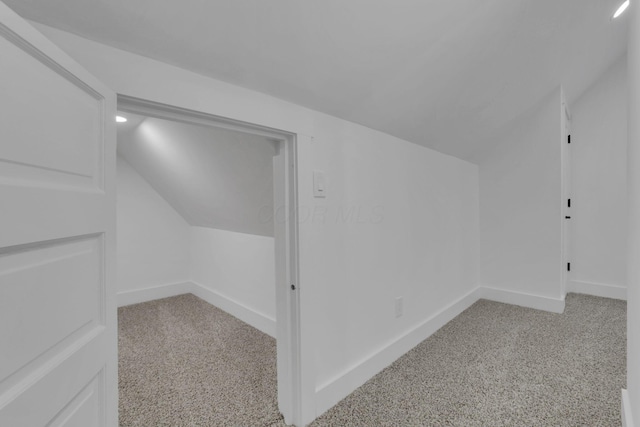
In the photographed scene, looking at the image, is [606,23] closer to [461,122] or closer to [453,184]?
[461,122]

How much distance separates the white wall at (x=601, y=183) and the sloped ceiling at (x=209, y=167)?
3801mm

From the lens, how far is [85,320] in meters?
0.81

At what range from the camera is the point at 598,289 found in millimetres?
3486

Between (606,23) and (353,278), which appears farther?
(606,23)

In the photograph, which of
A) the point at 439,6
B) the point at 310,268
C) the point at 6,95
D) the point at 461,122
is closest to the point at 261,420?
the point at 310,268

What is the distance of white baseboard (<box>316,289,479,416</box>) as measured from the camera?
1647 millimetres

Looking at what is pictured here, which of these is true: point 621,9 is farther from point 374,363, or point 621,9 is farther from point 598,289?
point 374,363

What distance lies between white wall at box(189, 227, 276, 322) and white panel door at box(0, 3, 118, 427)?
61.4 inches

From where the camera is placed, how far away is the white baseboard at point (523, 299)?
295 centimetres

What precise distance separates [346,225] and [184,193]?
2.08 m

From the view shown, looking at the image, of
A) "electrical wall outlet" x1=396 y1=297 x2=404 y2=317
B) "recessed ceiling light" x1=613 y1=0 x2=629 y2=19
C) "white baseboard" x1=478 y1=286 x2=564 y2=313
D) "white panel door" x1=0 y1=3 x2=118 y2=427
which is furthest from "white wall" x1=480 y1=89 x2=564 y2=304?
"white panel door" x1=0 y1=3 x2=118 y2=427

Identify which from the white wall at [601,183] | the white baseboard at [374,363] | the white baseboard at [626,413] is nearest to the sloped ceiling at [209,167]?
the white baseboard at [374,363]

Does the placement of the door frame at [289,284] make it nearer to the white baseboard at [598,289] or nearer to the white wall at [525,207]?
the white wall at [525,207]

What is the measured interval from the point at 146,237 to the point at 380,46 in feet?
11.5
